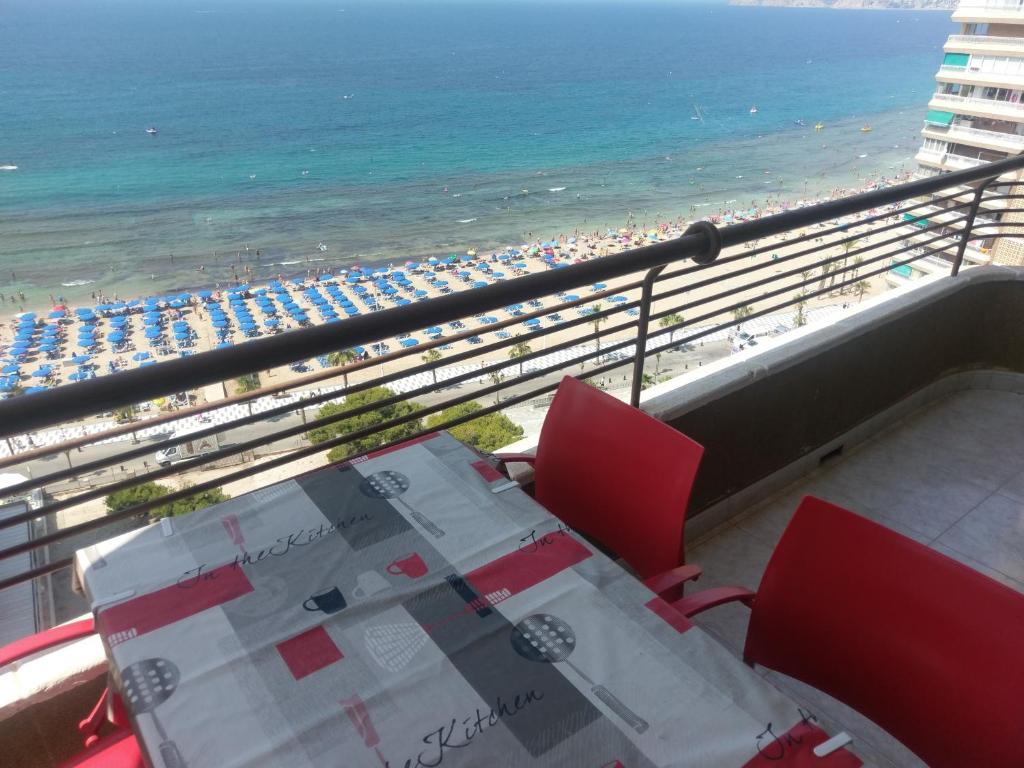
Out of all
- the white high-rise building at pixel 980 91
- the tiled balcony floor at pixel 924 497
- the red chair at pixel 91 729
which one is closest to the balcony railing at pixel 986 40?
the white high-rise building at pixel 980 91

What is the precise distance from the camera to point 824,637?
1175 mm

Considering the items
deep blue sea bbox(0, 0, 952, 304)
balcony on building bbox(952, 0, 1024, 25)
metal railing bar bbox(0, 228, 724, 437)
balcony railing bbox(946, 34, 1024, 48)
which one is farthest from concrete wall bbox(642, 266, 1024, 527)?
balcony on building bbox(952, 0, 1024, 25)

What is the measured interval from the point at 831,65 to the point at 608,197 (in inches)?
2436

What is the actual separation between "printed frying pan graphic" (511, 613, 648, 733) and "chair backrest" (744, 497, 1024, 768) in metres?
0.44

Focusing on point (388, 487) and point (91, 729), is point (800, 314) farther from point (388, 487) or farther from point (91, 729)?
point (91, 729)

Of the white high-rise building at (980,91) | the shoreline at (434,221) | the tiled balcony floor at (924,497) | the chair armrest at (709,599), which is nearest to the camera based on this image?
the chair armrest at (709,599)

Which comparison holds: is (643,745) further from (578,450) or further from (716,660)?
(578,450)

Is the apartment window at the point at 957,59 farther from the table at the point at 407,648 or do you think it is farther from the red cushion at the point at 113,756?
the red cushion at the point at 113,756

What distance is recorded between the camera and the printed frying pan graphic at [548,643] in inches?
35.4

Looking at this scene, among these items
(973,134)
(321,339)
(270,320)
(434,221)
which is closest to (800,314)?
(321,339)

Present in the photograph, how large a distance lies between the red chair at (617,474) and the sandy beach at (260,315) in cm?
2143

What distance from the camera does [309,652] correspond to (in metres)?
0.96

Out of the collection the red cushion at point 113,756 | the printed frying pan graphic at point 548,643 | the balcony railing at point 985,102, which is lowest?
the balcony railing at point 985,102

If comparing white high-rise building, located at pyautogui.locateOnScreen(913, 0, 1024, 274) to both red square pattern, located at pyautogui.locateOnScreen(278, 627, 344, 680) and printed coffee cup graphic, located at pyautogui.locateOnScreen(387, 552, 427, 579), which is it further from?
red square pattern, located at pyautogui.locateOnScreen(278, 627, 344, 680)
